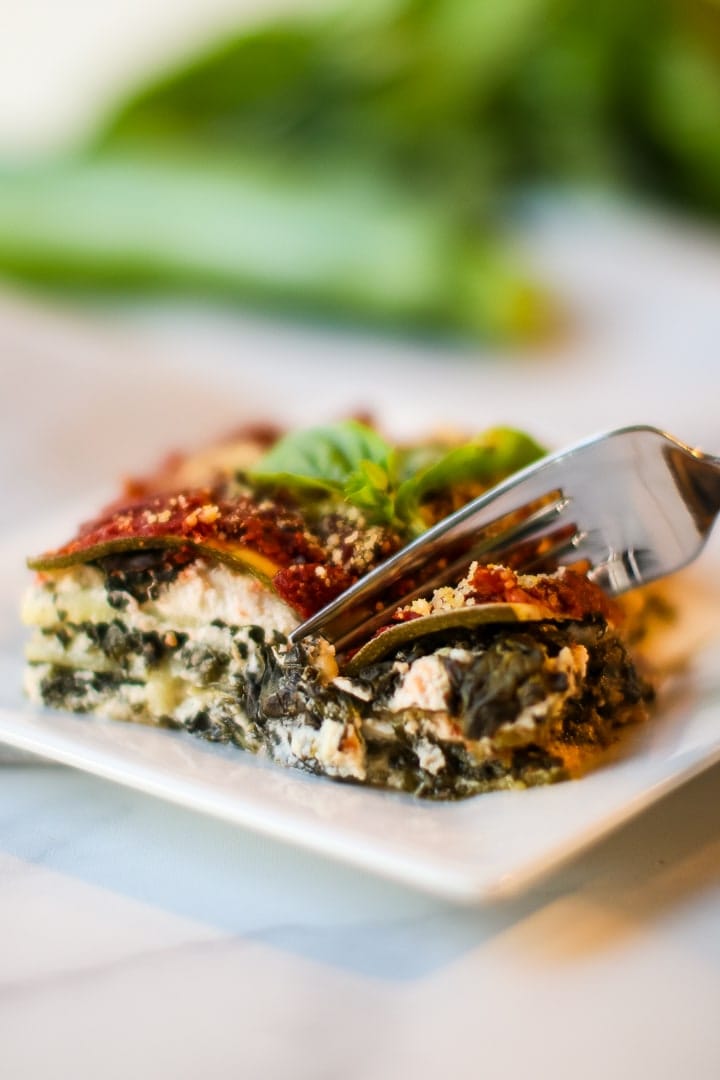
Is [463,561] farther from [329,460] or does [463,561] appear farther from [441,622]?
[329,460]

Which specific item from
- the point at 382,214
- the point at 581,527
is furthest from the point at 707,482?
the point at 382,214

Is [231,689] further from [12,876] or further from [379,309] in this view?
[379,309]

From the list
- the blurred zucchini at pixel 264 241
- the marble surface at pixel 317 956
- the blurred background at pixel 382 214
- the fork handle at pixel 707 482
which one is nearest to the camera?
the marble surface at pixel 317 956

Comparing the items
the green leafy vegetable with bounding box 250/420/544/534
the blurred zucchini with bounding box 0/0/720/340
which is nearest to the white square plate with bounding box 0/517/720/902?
the green leafy vegetable with bounding box 250/420/544/534

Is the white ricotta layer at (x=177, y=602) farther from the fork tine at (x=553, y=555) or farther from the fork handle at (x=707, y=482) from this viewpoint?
the fork handle at (x=707, y=482)

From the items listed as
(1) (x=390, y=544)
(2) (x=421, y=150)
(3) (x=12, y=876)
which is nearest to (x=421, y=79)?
(2) (x=421, y=150)

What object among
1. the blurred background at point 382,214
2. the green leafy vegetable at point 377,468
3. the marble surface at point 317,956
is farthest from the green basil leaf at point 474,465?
the blurred background at point 382,214
